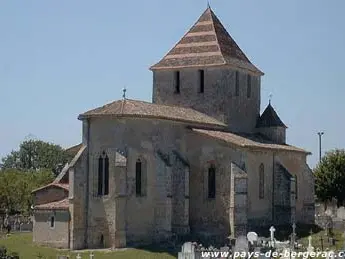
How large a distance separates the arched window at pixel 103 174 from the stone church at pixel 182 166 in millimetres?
55

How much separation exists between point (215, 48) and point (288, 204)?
37.3ft

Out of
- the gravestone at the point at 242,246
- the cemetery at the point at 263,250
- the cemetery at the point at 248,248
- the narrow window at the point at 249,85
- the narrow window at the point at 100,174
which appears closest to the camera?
the cemetery at the point at 263,250

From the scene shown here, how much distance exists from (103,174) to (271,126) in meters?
16.9

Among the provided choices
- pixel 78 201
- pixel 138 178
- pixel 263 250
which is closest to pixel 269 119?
pixel 138 178

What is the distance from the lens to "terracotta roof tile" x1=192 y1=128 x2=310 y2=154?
159 ft

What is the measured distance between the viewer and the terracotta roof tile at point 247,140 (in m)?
48.3

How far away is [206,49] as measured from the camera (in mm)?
54906

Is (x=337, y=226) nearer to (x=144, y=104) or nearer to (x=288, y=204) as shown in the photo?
(x=288, y=204)

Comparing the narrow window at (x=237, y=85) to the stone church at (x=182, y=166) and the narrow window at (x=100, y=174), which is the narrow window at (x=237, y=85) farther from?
the narrow window at (x=100, y=174)

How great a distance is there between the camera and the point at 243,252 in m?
34.4

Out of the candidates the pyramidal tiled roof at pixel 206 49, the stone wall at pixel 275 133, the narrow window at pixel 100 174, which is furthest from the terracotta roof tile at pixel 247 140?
the narrow window at pixel 100 174

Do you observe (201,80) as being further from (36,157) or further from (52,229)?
(36,157)

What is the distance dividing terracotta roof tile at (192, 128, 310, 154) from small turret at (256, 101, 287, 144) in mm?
1140

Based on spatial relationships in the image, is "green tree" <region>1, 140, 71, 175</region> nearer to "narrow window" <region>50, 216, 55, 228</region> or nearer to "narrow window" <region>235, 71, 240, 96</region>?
"narrow window" <region>235, 71, 240, 96</region>
